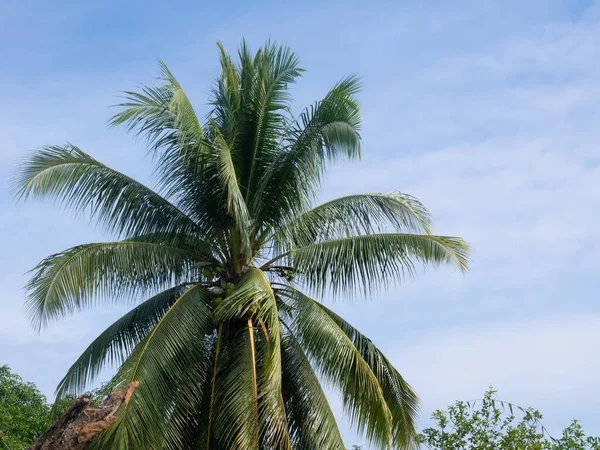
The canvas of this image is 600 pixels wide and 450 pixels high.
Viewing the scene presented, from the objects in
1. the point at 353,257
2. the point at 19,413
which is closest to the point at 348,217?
the point at 353,257

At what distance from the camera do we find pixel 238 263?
13.6 metres

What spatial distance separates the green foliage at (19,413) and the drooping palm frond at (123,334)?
5.67 meters

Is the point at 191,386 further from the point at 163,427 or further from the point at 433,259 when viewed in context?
the point at 433,259

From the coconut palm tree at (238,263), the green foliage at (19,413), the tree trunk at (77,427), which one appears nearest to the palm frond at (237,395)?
the coconut palm tree at (238,263)

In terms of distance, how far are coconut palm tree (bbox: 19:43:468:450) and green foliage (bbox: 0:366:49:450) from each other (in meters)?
6.16

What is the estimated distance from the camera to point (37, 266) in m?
12.3

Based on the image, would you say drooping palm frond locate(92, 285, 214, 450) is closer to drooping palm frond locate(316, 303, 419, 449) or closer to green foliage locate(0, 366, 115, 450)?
drooping palm frond locate(316, 303, 419, 449)

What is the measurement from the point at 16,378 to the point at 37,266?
1055 centimetres

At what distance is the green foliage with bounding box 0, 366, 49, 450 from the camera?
18.7m

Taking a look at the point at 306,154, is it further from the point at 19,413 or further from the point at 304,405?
the point at 19,413

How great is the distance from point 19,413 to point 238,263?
30.0 ft

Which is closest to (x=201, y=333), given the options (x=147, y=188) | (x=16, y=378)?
(x=147, y=188)

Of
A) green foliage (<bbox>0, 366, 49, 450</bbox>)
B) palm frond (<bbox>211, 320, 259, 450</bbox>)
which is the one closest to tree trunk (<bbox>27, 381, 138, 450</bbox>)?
palm frond (<bbox>211, 320, 259, 450</bbox>)

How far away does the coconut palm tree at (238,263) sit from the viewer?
12.2m
